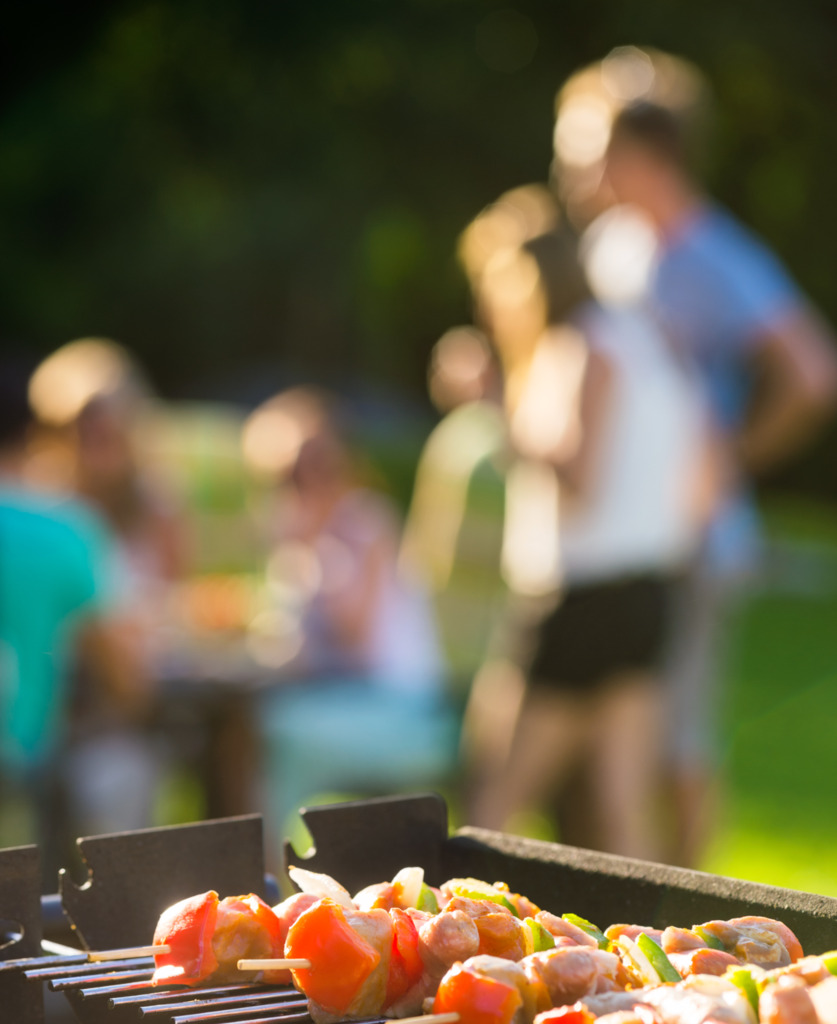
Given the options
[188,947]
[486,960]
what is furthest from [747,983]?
[188,947]

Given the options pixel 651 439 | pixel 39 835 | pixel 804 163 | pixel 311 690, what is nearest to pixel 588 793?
pixel 651 439

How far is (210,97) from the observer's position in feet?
59.5

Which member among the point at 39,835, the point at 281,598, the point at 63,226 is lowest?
the point at 39,835

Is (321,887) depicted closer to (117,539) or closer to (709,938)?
(709,938)

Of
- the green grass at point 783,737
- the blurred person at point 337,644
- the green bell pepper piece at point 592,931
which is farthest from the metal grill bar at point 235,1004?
the green grass at point 783,737

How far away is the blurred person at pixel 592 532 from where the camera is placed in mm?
3453

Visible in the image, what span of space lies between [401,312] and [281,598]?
577 inches

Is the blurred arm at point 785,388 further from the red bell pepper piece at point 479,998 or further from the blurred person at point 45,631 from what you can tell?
the red bell pepper piece at point 479,998

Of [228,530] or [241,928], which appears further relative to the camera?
[228,530]

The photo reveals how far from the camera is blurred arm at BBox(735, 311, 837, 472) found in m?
3.79

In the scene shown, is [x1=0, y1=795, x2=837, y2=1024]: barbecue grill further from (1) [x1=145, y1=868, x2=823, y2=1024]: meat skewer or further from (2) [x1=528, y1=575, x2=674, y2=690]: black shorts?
(2) [x1=528, y1=575, x2=674, y2=690]: black shorts

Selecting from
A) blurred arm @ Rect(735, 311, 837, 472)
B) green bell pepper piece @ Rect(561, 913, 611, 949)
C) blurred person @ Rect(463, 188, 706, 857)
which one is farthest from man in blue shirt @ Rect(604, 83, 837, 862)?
green bell pepper piece @ Rect(561, 913, 611, 949)

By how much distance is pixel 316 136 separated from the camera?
719 inches

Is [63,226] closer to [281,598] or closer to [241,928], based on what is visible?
[281,598]
